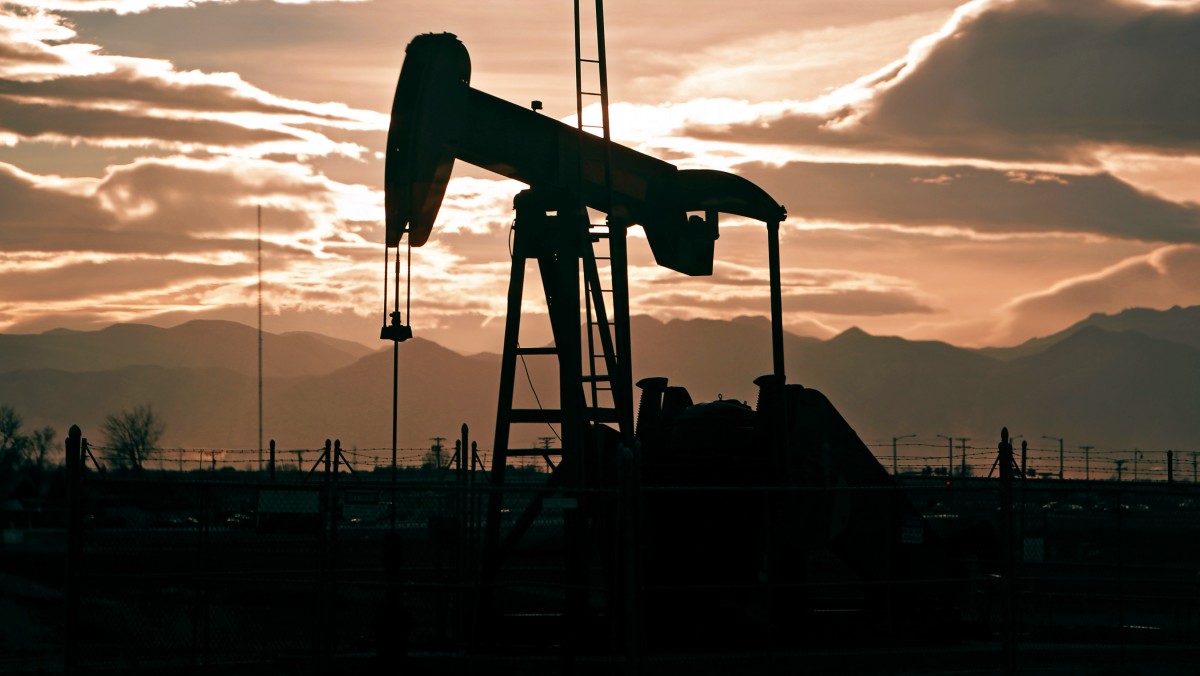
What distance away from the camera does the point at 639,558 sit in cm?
1287

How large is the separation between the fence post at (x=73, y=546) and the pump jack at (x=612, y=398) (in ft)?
14.5

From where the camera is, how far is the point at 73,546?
45.9 feet

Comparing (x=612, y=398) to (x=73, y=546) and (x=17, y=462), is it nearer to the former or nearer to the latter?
(x=73, y=546)

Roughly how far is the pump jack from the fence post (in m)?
4.41

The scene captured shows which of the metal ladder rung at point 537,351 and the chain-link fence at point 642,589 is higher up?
the metal ladder rung at point 537,351

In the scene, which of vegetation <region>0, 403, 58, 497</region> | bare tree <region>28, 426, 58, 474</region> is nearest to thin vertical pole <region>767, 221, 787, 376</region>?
vegetation <region>0, 403, 58, 497</region>

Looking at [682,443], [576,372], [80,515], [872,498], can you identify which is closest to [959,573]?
[872,498]

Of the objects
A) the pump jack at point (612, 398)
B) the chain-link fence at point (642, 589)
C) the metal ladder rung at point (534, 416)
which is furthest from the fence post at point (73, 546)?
the metal ladder rung at point (534, 416)

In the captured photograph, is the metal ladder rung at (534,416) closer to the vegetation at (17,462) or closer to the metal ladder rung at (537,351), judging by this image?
the metal ladder rung at (537,351)

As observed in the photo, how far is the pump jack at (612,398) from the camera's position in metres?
16.3

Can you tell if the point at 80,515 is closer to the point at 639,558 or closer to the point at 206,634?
the point at 206,634

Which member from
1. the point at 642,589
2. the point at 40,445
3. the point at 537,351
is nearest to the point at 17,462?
the point at 40,445

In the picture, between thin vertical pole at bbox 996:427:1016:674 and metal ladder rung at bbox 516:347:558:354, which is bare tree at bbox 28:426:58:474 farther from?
thin vertical pole at bbox 996:427:1016:674

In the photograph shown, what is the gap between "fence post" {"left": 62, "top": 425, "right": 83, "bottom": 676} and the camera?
13852mm
